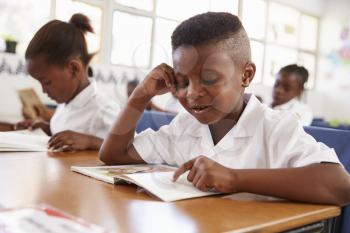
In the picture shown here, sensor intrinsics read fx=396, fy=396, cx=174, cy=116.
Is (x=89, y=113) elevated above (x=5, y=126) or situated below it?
above

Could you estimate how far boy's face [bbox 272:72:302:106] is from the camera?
10.2 feet

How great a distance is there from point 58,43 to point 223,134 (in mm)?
792

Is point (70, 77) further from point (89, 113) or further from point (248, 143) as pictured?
point (248, 143)

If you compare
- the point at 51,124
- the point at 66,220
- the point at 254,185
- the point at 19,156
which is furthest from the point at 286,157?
the point at 51,124

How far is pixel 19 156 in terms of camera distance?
1057 millimetres

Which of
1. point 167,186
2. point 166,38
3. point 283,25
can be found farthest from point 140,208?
point 283,25

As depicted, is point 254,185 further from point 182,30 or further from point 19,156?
point 19,156

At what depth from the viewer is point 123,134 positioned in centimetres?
108

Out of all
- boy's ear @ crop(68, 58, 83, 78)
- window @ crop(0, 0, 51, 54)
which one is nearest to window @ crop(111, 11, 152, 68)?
window @ crop(0, 0, 51, 54)

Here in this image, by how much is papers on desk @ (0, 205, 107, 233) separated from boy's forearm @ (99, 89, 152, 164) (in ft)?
1.64

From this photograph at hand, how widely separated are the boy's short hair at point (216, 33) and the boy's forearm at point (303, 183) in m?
0.32

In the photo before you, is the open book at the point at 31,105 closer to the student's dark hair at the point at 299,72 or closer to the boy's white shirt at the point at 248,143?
the boy's white shirt at the point at 248,143

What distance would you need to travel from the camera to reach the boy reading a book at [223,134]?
29.3 inches

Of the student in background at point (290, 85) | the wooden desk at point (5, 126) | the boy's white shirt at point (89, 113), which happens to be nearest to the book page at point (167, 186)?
the boy's white shirt at point (89, 113)
